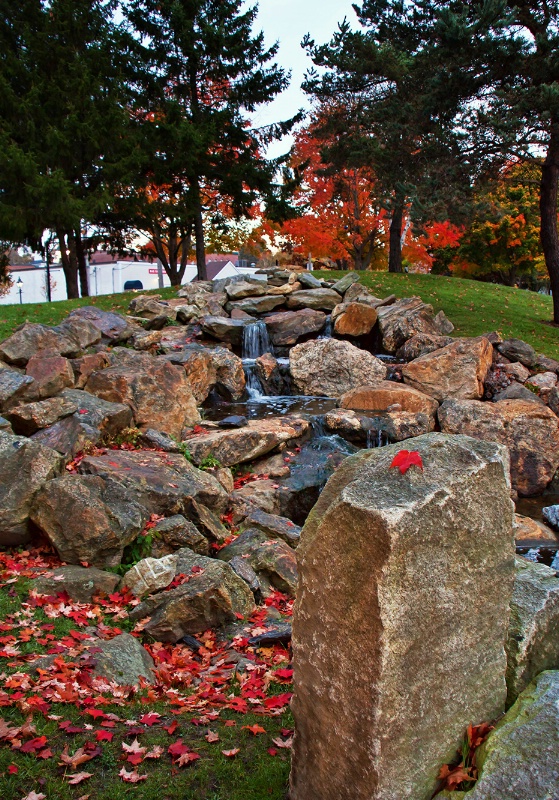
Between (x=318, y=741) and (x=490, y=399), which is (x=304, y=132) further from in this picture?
(x=318, y=741)

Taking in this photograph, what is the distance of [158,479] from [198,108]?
22301 mm

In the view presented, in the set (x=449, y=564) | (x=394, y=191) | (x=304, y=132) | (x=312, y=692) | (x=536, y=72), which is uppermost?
(x=304, y=132)

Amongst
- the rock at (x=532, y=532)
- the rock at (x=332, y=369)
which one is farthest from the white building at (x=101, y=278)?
the rock at (x=532, y=532)

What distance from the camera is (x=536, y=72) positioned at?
602 inches

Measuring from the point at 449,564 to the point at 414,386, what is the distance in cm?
1193

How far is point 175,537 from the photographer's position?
7.00m

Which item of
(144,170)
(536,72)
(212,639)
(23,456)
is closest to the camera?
(212,639)

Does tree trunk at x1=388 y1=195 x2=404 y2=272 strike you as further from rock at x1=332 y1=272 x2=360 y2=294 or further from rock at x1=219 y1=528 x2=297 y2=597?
rock at x1=219 y1=528 x2=297 y2=597

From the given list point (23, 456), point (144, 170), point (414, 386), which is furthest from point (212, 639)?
point (144, 170)

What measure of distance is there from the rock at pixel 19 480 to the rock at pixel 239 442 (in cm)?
372

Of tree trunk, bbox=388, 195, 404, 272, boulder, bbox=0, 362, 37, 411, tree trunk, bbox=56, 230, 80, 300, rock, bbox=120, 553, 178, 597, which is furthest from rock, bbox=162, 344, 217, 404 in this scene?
tree trunk, bbox=388, 195, 404, 272

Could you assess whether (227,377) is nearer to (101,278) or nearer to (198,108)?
(198,108)

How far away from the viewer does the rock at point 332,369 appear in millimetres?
14906

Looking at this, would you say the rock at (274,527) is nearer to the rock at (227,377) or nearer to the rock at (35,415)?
the rock at (35,415)
